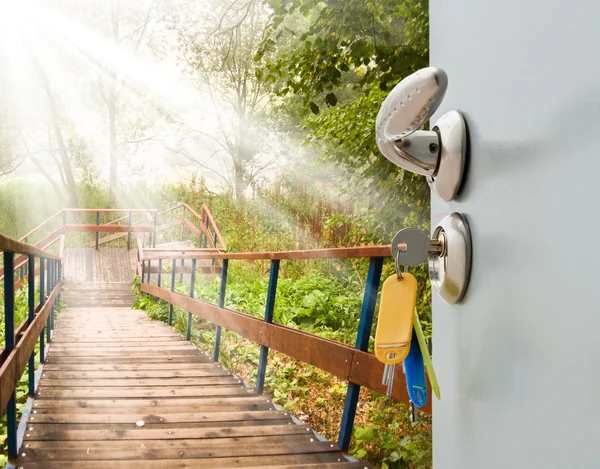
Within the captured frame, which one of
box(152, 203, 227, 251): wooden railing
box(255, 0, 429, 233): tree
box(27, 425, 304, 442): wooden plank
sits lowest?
box(27, 425, 304, 442): wooden plank

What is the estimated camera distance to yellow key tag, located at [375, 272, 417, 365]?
482mm

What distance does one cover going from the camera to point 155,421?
7.83ft

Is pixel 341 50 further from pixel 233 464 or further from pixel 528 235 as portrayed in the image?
pixel 528 235

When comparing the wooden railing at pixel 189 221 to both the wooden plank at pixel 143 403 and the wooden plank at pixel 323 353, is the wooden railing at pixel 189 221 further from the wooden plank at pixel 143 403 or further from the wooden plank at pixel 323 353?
the wooden plank at pixel 143 403

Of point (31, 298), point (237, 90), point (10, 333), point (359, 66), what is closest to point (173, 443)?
point (10, 333)

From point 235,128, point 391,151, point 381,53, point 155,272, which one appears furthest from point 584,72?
point 235,128

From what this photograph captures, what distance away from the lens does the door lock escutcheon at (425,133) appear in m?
0.39

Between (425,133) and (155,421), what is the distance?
2.23 metres

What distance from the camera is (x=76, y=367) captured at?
133 inches

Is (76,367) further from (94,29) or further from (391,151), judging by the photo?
(94,29)

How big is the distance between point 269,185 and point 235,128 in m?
2.14

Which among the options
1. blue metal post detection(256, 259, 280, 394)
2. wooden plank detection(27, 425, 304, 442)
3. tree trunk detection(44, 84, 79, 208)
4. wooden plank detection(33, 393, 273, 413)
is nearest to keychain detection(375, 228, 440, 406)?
wooden plank detection(27, 425, 304, 442)

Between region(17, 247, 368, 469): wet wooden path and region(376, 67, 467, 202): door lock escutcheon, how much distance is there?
163cm

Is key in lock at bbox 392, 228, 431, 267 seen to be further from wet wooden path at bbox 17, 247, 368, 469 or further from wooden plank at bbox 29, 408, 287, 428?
wooden plank at bbox 29, 408, 287, 428
